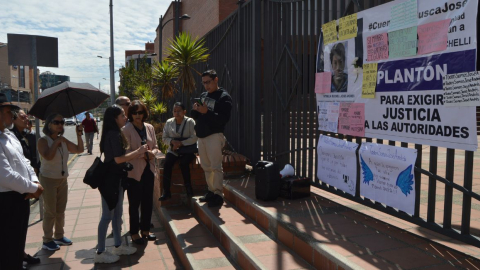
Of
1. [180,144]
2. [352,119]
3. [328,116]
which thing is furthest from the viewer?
[180,144]

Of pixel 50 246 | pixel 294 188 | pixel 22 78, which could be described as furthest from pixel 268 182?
pixel 22 78

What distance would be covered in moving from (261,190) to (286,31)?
2.30 m

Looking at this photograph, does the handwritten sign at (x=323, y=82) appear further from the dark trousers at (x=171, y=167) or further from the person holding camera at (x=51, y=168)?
the person holding camera at (x=51, y=168)

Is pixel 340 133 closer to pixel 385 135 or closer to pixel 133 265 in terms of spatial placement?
pixel 385 135

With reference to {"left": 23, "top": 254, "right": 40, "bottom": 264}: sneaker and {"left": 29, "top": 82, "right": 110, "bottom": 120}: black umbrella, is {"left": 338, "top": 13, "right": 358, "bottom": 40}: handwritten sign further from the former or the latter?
{"left": 23, "top": 254, "right": 40, "bottom": 264}: sneaker

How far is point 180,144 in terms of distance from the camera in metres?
5.60

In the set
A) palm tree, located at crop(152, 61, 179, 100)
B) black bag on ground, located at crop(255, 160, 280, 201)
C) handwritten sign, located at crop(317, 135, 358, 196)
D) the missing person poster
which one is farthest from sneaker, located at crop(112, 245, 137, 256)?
palm tree, located at crop(152, 61, 179, 100)

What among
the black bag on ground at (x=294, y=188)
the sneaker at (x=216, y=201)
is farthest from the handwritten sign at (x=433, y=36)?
the sneaker at (x=216, y=201)

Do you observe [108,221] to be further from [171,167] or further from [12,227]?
[171,167]

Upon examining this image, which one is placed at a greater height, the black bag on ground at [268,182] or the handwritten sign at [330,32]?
the handwritten sign at [330,32]

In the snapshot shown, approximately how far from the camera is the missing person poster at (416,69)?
2.64m

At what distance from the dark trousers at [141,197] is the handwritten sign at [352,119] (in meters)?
2.47

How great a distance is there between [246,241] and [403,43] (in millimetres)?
2361

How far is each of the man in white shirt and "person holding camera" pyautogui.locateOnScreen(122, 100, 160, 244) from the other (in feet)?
4.12
